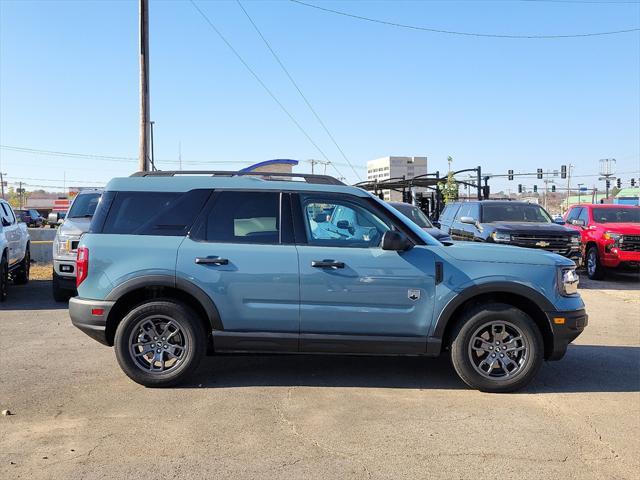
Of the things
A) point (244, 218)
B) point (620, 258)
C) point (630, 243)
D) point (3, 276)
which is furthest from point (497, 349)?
point (630, 243)

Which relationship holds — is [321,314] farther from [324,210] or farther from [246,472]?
[246,472]

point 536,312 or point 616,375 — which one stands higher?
point 536,312

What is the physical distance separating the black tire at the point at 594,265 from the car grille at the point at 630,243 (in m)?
0.65

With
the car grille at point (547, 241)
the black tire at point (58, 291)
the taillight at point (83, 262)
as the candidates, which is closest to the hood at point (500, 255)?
the taillight at point (83, 262)

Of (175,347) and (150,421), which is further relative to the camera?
(175,347)

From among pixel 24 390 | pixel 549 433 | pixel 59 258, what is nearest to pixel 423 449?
pixel 549 433

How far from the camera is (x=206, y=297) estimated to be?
196 inches

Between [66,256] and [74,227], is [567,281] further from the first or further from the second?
[74,227]

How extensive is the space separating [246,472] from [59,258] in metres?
7.03

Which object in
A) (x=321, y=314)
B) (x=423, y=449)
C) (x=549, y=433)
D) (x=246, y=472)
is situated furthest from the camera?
(x=321, y=314)

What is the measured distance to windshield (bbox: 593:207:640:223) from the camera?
1439 cm

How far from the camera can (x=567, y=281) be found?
5.15m

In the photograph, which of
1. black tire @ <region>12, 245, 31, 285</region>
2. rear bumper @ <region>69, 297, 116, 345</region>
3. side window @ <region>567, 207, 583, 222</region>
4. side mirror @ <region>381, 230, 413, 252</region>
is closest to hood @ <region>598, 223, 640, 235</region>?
side window @ <region>567, 207, 583, 222</region>

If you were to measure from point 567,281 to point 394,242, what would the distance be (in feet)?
5.59
